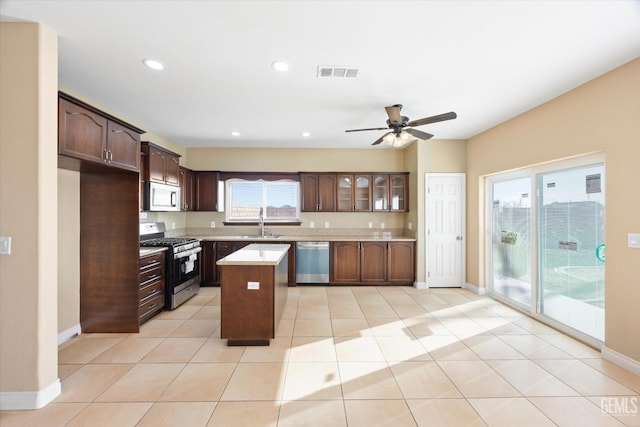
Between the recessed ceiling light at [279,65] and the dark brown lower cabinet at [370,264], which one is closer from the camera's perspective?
the recessed ceiling light at [279,65]

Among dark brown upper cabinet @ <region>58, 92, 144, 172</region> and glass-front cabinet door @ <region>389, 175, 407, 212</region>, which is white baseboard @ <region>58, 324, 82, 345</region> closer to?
dark brown upper cabinet @ <region>58, 92, 144, 172</region>

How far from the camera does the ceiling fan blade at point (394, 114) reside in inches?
127

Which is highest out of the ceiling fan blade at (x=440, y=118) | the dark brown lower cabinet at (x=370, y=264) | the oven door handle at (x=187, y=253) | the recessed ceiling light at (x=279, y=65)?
the recessed ceiling light at (x=279, y=65)

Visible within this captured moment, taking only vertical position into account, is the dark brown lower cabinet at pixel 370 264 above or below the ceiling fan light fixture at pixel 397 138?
below

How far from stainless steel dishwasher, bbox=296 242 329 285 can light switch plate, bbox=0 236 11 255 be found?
375 cm

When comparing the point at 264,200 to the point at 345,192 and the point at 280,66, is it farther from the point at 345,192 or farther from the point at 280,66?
the point at 280,66

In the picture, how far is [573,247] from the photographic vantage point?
3.20 metres

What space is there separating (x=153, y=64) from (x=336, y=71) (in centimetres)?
169

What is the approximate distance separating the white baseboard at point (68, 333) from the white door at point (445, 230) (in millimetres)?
5142

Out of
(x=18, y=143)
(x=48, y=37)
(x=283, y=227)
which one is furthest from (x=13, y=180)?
(x=283, y=227)

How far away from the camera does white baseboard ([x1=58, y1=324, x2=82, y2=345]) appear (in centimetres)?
297


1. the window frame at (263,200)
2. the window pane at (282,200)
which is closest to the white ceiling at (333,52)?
the window frame at (263,200)

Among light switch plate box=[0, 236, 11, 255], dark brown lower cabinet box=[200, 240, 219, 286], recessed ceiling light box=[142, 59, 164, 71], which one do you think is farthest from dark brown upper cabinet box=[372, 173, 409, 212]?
light switch plate box=[0, 236, 11, 255]

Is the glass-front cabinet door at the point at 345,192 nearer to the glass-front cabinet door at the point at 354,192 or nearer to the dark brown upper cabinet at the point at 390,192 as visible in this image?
the glass-front cabinet door at the point at 354,192
